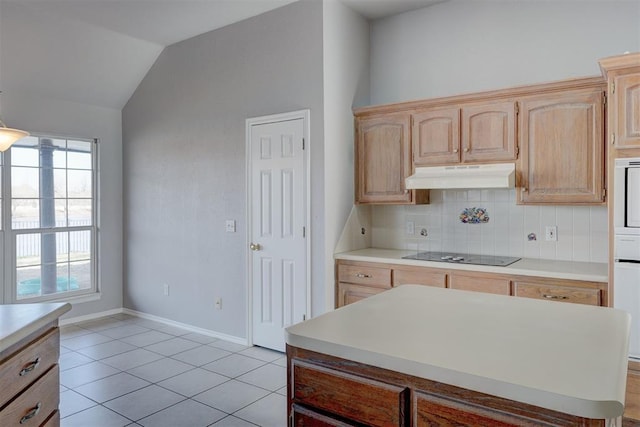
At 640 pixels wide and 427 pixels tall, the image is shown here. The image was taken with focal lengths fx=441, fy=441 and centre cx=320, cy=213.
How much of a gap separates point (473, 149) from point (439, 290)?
5.74ft

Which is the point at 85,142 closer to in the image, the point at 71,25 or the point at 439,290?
the point at 71,25

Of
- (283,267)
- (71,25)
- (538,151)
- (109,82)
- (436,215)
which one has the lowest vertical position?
(283,267)

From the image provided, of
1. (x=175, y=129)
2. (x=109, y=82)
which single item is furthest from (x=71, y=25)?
(x=175, y=129)

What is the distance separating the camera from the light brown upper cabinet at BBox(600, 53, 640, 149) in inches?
98.7

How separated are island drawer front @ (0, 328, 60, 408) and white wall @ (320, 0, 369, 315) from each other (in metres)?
2.22

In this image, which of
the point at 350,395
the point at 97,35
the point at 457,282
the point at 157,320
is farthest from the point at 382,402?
the point at 97,35

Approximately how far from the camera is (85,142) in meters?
5.21

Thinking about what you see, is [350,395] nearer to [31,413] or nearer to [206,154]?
[31,413]

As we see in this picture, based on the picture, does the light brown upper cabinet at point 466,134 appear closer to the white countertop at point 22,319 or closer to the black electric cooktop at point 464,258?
the black electric cooktop at point 464,258

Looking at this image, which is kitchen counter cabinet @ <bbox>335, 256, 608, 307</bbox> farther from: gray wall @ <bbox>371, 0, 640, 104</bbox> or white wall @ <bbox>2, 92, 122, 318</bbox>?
white wall @ <bbox>2, 92, 122, 318</bbox>

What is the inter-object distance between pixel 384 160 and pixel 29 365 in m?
2.91

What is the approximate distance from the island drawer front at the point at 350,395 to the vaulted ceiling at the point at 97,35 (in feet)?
11.2

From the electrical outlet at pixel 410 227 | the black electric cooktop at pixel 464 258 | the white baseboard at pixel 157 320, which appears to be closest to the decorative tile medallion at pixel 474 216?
the black electric cooktop at pixel 464 258

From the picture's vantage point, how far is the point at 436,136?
353 centimetres
